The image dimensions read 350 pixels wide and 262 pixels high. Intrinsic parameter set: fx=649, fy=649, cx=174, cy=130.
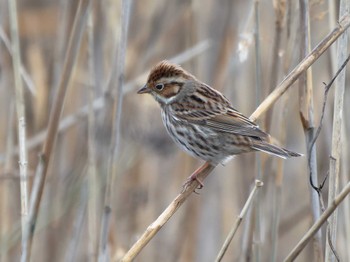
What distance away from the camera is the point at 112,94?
3404 millimetres

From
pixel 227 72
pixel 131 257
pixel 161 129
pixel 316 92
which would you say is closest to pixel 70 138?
pixel 161 129

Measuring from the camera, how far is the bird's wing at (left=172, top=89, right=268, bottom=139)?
2999 millimetres

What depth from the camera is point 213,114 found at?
3.16m

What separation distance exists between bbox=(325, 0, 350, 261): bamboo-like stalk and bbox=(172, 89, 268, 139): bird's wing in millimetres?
606

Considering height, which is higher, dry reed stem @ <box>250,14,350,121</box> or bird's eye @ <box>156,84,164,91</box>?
dry reed stem @ <box>250,14,350,121</box>

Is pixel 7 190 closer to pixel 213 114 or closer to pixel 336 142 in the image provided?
pixel 213 114

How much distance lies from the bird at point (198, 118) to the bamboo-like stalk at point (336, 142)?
1.63 ft

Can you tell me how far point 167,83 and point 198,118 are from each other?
23cm

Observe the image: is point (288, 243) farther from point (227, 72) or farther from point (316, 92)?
point (227, 72)

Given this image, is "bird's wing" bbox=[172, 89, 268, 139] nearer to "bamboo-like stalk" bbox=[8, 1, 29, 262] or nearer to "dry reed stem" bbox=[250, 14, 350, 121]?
"dry reed stem" bbox=[250, 14, 350, 121]

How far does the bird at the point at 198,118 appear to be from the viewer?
9.65 ft

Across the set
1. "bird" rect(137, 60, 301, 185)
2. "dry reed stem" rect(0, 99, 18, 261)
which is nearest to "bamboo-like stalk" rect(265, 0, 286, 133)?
"bird" rect(137, 60, 301, 185)

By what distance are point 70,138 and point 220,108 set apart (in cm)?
123

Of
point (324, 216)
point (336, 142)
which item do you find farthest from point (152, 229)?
point (336, 142)
